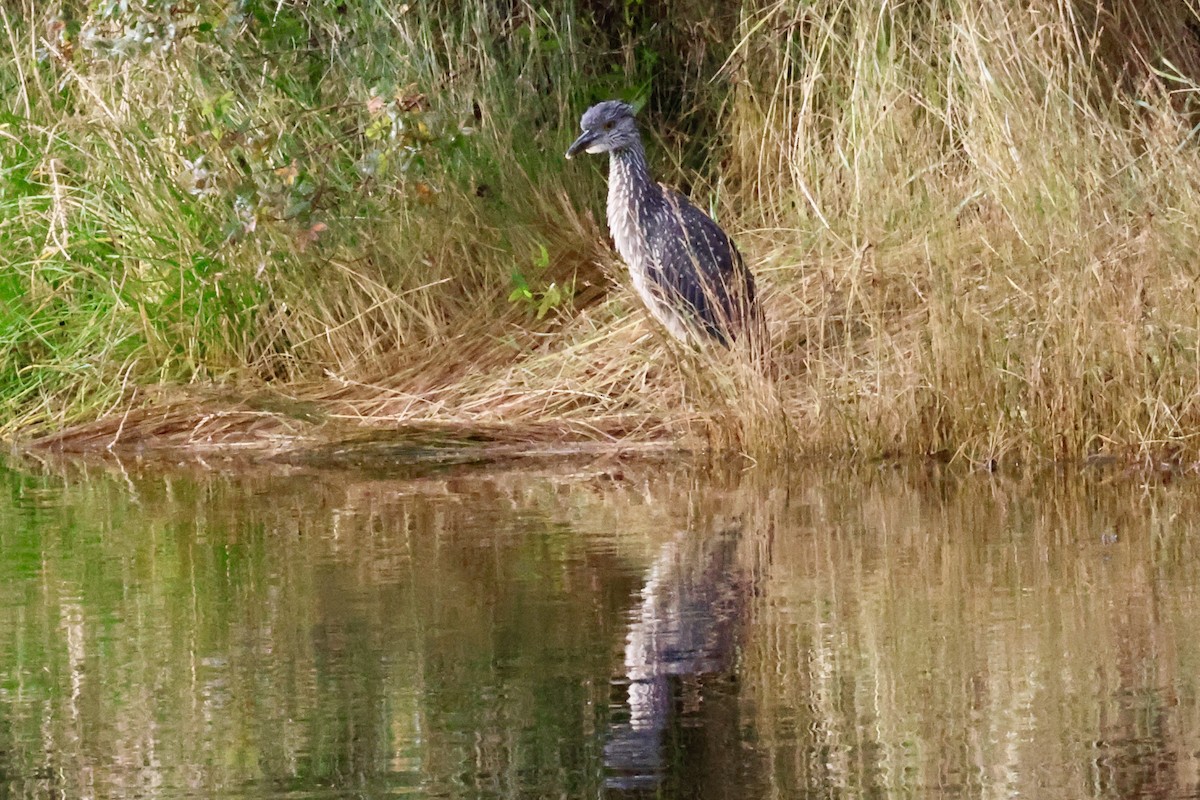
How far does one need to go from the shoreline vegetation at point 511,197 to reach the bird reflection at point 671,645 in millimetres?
1949

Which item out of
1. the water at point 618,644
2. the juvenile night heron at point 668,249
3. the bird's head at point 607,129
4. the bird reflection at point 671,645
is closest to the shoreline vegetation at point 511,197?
the juvenile night heron at point 668,249

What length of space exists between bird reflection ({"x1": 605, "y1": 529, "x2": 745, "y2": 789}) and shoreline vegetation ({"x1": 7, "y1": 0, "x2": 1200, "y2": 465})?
1949mm

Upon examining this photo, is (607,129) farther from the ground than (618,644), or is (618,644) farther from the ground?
(607,129)

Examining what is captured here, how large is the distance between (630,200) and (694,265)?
911mm

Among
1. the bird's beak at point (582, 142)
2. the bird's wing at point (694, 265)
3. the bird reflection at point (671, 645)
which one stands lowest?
the bird reflection at point (671, 645)

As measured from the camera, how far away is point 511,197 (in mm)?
8867

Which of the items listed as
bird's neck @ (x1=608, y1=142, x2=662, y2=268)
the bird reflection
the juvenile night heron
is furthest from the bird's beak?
the bird reflection

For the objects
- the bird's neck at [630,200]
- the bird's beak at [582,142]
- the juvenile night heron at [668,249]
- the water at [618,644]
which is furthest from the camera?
the bird's beak at [582,142]

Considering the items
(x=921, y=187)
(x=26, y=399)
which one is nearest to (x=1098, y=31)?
(x=921, y=187)

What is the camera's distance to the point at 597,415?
7.59 metres

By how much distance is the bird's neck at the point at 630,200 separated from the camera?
25.2ft

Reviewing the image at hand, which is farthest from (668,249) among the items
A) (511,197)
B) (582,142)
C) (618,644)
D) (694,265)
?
(618,644)

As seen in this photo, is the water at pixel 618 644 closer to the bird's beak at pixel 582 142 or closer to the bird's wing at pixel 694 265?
the bird's wing at pixel 694 265

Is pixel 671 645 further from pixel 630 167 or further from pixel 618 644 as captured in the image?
pixel 630 167
